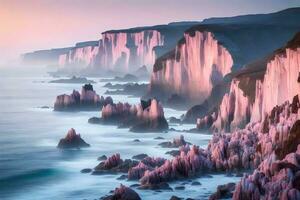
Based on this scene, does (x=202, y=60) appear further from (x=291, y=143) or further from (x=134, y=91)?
(x=291, y=143)

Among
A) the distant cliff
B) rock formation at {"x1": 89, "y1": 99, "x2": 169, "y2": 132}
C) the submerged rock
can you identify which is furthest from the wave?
the distant cliff

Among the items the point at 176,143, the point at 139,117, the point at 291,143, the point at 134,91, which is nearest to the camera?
the point at 291,143

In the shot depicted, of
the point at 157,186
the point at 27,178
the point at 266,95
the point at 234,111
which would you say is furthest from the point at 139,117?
the point at 157,186

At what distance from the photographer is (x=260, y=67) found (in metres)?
95.9

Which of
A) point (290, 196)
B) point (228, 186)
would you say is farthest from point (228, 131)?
point (290, 196)

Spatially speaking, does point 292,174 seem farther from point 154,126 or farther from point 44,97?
point 44,97

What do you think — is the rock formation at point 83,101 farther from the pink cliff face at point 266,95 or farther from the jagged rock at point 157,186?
the jagged rock at point 157,186

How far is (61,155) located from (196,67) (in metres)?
58.8

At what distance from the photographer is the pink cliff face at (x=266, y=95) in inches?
2641

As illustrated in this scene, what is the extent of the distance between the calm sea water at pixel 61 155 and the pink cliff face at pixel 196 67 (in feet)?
32.5

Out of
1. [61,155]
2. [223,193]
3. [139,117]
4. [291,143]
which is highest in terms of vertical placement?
[291,143]

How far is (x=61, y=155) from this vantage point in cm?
7312

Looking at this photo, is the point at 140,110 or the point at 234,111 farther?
the point at 140,110

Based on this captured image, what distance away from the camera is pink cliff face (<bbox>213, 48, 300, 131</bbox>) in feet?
220
